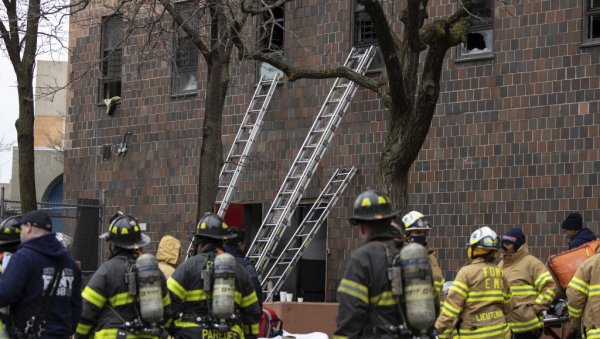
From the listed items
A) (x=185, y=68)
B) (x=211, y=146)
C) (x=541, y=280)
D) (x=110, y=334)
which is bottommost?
(x=110, y=334)

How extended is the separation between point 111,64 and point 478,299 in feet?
53.7

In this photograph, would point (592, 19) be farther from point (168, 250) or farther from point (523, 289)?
point (168, 250)

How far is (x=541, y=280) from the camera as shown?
527 inches

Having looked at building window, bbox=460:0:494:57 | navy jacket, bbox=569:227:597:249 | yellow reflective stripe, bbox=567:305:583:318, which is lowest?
yellow reflective stripe, bbox=567:305:583:318

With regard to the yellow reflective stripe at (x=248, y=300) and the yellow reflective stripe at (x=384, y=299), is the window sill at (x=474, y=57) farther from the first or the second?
the yellow reflective stripe at (x=384, y=299)

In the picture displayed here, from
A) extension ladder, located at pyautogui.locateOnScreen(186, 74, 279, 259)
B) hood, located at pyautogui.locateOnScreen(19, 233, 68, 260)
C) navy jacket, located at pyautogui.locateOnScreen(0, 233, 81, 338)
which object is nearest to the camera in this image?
navy jacket, located at pyautogui.locateOnScreen(0, 233, 81, 338)

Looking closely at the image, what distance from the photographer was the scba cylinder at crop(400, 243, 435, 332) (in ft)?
26.6

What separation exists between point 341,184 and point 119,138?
22.0 feet

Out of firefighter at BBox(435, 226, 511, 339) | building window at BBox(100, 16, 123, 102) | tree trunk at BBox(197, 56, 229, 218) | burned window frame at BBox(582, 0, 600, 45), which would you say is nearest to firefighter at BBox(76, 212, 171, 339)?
firefighter at BBox(435, 226, 511, 339)

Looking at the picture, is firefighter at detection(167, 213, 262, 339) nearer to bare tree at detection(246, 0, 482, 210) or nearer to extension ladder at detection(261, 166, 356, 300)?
bare tree at detection(246, 0, 482, 210)

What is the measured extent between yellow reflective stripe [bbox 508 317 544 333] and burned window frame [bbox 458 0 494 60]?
713cm

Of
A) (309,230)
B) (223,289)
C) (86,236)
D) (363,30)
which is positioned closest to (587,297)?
(223,289)

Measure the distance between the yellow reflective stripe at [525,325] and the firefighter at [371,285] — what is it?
5.21 m

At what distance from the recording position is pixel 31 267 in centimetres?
935
